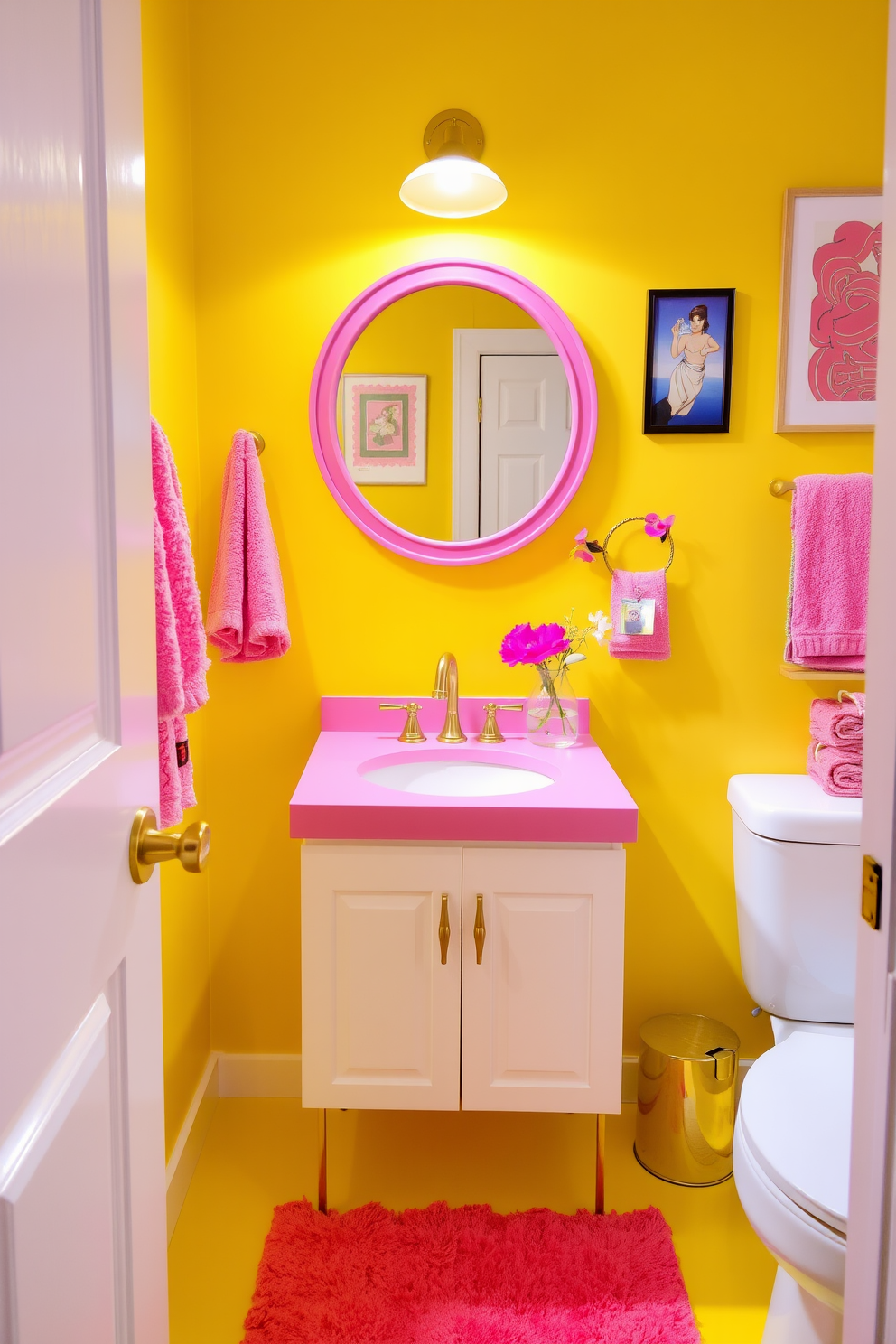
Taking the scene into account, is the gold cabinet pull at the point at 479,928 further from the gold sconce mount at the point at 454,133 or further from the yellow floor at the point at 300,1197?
the gold sconce mount at the point at 454,133

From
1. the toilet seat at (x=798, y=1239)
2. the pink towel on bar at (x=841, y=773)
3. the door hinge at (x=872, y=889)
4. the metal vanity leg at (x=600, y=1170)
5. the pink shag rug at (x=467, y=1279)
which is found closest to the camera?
the door hinge at (x=872, y=889)

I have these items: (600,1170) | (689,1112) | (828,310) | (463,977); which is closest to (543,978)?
(463,977)

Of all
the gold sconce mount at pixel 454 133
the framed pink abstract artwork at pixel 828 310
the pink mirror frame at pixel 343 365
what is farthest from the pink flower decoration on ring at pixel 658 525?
the gold sconce mount at pixel 454 133

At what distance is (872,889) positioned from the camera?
76cm

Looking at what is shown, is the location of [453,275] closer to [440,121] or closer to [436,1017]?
[440,121]

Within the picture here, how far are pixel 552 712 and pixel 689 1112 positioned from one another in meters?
0.82

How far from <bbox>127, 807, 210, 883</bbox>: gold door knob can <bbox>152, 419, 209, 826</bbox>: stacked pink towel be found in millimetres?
299

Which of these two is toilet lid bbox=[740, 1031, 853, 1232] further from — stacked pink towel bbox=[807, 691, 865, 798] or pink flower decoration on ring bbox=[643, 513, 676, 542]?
pink flower decoration on ring bbox=[643, 513, 676, 542]

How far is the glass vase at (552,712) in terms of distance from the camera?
1916 millimetres

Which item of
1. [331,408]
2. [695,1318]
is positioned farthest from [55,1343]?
[331,408]

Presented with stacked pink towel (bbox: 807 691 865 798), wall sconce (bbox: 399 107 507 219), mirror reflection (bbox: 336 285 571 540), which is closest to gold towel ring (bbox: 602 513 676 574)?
mirror reflection (bbox: 336 285 571 540)

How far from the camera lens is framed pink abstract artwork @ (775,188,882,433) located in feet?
6.15

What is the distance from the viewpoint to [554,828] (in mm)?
1543

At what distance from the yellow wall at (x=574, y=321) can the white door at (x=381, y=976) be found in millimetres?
490
